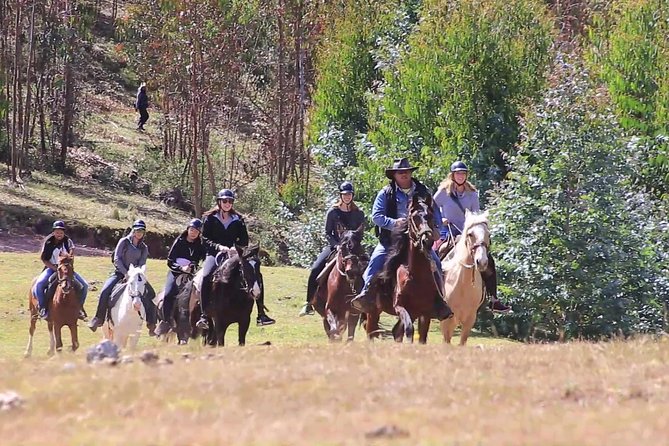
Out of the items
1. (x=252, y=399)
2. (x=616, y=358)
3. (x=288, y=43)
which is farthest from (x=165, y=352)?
(x=288, y=43)

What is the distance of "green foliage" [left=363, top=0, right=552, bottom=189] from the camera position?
31.1 metres

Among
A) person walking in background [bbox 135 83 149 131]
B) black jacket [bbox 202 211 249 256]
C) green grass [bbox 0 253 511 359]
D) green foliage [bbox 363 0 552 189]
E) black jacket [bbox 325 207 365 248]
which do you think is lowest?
green grass [bbox 0 253 511 359]

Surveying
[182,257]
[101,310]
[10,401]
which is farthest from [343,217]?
[10,401]

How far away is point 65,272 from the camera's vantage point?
21.0 metres

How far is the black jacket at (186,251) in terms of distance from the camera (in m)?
19.7

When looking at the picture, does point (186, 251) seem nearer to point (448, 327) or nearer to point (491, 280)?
point (448, 327)

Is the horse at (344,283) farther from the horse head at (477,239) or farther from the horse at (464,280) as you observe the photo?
the horse head at (477,239)

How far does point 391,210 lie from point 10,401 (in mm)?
7230

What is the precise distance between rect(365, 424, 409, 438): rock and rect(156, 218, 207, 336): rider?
38.3 feet

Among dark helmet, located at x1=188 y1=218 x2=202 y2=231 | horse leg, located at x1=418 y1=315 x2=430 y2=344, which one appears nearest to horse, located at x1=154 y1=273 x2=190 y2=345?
dark helmet, located at x1=188 y1=218 x2=202 y2=231

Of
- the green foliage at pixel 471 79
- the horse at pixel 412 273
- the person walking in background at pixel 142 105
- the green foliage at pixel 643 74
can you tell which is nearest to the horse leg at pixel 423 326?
the horse at pixel 412 273

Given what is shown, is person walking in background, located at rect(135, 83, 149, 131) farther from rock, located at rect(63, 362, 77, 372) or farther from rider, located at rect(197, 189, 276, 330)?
rock, located at rect(63, 362, 77, 372)

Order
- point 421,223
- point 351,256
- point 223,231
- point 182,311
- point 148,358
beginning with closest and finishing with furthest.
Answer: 1. point 148,358
2. point 421,223
3. point 223,231
4. point 351,256
5. point 182,311

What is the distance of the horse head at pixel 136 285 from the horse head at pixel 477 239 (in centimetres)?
632
